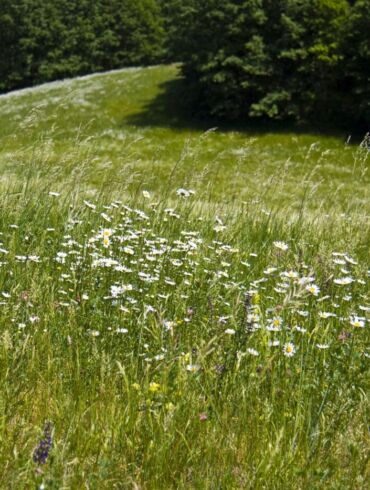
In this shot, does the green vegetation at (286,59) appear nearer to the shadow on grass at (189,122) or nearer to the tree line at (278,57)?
the tree line at (278,57)

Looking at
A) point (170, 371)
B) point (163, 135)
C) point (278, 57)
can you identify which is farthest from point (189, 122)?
point (170, 371)

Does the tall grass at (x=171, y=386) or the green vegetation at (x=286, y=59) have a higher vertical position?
the tall grass at (x=171, y=386)

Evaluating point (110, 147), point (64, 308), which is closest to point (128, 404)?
point (64, 308)

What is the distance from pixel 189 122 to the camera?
118 feet

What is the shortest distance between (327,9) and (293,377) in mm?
34238

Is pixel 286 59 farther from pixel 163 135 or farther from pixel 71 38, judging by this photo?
pixel 71 38

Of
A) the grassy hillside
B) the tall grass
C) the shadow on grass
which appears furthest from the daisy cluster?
the shadow on grass

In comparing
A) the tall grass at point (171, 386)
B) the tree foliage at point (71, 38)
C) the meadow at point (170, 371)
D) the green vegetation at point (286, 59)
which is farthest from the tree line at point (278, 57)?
the tree foliage at point (71, 38)

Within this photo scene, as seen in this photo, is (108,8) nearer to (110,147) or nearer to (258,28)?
(258,28)

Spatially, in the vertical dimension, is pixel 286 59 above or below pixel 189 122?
above

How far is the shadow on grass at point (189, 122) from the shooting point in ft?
108

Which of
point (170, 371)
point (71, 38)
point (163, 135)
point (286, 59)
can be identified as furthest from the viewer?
point (71, 38)

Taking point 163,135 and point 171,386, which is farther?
point 163,135

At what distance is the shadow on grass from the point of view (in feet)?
108
